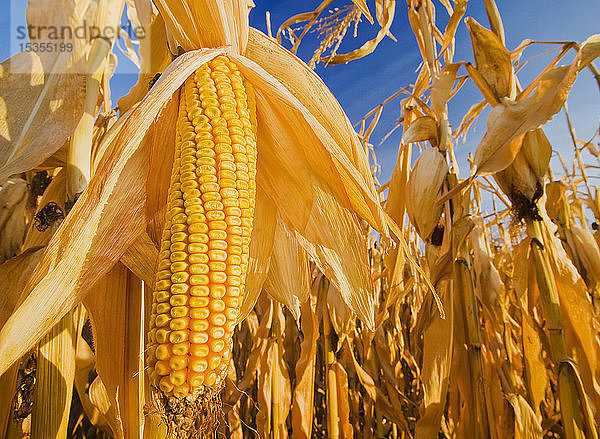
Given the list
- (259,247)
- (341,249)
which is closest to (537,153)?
(341,249)

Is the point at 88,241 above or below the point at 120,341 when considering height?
above

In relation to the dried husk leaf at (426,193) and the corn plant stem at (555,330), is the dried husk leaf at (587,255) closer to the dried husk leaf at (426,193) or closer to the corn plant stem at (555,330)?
the corn plant stem at (555,330)

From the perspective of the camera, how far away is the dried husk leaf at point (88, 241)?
545mm

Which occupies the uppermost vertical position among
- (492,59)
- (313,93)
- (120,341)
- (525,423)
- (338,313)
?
(492,59)

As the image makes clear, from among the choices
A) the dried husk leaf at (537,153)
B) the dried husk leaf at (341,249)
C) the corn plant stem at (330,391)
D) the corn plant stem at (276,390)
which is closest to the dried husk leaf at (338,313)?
the corn plant stem at (330,391)

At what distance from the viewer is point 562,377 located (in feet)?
4.40

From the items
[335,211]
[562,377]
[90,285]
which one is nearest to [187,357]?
[90,285]

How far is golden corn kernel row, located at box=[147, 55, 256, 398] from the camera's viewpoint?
21.8 inches

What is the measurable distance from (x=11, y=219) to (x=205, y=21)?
86 centimetres

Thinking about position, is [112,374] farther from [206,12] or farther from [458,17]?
[458,17]

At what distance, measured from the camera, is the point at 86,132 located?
37.5 inches

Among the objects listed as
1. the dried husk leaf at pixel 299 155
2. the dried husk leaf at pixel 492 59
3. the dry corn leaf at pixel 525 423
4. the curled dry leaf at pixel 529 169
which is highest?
the dried husk leaf at pixel 492 59

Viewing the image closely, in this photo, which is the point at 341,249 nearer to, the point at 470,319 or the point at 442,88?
the point at 470,319

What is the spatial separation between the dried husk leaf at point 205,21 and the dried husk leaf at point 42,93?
0.35 meters
